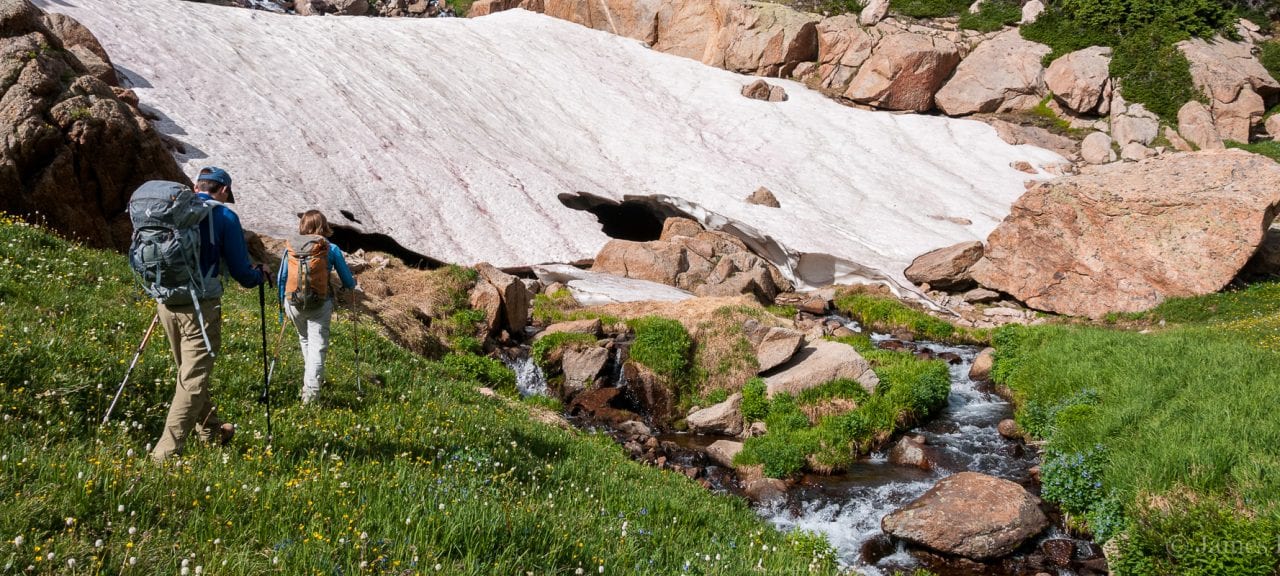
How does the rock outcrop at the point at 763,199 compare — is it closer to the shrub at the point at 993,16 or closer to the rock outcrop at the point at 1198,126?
the rock outcrop at the point at 1198,126

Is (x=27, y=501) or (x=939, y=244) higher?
Result: (x=27, y=501)

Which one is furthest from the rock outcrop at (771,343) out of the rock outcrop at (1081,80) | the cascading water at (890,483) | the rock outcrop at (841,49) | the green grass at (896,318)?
the rock outcrop at (1081,80)

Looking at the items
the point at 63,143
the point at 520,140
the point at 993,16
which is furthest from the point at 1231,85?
the point at 63,143

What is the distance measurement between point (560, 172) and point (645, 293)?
12733 mm

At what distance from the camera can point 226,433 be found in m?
6.61

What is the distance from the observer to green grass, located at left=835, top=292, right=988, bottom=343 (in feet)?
79.0

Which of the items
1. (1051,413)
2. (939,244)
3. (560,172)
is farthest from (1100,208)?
(560,172)

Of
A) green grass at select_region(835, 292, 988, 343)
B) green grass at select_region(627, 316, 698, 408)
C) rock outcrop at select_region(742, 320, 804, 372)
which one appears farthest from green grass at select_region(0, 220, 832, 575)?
green grass at select_region(835, 292, 988, 343)

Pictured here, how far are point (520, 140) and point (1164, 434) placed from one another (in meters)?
29.6

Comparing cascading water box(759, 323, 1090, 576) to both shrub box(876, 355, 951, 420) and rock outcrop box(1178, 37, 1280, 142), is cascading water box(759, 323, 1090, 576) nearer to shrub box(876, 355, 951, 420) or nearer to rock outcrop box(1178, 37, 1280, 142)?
shrub box(876, 355, 951, 420)

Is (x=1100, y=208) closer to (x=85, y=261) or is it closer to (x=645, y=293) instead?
(x=645, y=293)

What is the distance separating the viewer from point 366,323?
14.8 m

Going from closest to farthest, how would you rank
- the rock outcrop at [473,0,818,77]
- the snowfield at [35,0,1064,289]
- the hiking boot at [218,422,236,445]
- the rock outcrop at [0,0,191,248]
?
the hiking boot at [218,422,236,445] < the rock outcrop at [0,0,191,248] < the snowfield at [35,0,1064,289] < the rock outcrop at [473,0,818,77]

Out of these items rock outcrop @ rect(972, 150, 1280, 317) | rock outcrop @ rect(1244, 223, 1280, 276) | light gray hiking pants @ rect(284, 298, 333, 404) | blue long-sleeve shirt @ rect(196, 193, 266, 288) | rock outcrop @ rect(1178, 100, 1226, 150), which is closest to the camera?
blue long-sleeve shirt @ rect(196, 193, 266, 288)
